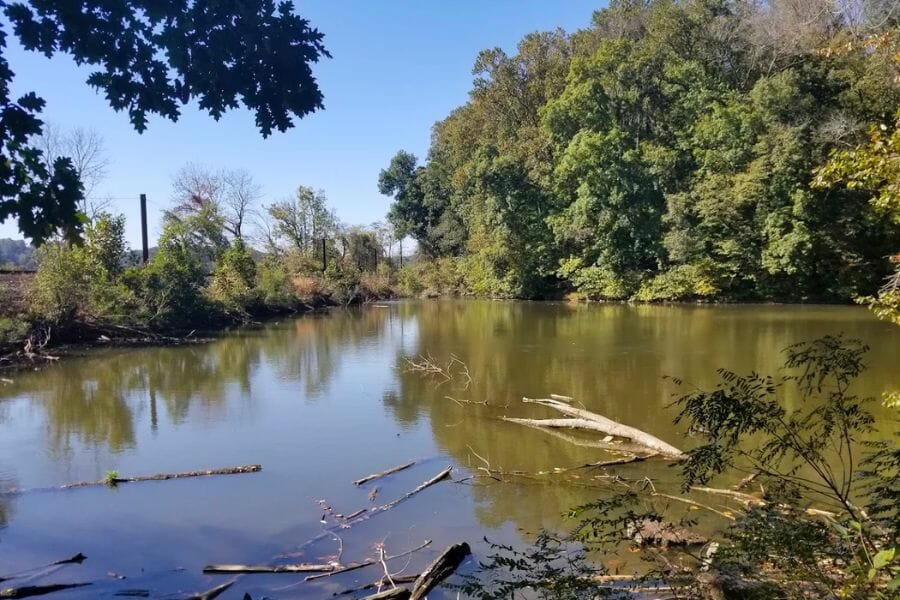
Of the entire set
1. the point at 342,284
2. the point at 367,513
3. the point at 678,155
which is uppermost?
the point at 678,155

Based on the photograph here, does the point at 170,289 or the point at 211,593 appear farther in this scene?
the point at 170,289

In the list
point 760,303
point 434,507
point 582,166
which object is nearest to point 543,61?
point 582,166

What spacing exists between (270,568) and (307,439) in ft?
14.5

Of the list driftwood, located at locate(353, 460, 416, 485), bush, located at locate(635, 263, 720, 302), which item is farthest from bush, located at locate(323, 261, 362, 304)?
driftwood, located at locate(353, 460, 416, 485)

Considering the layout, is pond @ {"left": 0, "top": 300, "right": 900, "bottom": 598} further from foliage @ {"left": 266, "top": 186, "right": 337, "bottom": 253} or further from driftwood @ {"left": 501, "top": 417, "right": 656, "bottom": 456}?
foliage @ {"left": 266, "top": 186, "right": 337, "bottom": 253}

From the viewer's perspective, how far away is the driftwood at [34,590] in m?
4.67

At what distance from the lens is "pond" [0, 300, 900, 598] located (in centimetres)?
588

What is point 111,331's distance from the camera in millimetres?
20766

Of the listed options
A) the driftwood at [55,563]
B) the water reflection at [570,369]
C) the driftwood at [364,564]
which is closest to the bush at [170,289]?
the water reflection at [570,369]

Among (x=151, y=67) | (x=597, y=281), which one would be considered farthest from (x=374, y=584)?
(x=597, y=281)

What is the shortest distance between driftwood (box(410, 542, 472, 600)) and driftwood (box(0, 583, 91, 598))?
2.80 meters

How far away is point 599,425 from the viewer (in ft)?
29.6

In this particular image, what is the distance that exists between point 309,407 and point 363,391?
149 cm

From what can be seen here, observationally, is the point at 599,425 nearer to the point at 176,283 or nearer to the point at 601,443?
the point at 601,443
